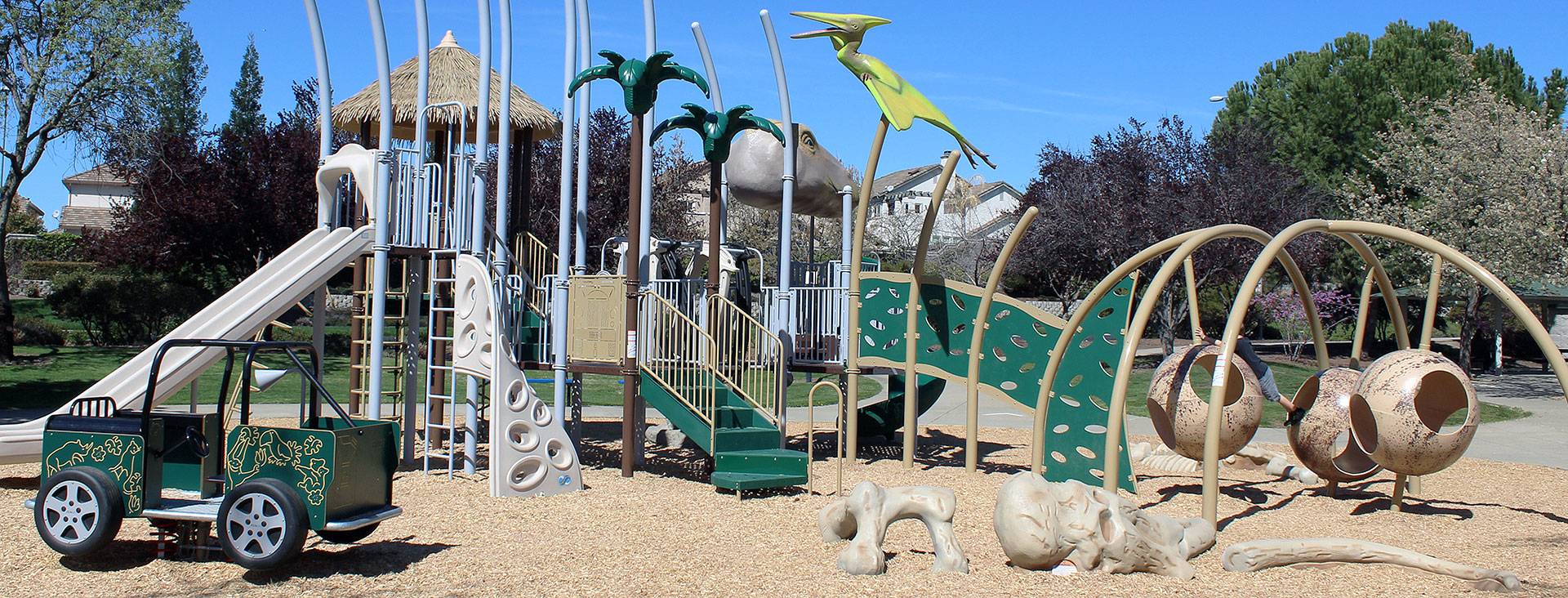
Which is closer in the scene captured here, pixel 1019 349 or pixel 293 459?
pixel 293 459

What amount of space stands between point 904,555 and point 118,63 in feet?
63.2

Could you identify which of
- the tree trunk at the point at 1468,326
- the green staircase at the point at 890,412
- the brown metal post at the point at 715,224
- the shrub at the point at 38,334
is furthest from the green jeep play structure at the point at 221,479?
the tree trunk at the point at 1468,326

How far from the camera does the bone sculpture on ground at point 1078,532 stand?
618 centimetres

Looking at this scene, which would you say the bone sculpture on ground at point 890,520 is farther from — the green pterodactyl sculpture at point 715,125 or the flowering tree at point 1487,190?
the flowering tree at point 1487,190

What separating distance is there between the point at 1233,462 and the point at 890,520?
252 inches

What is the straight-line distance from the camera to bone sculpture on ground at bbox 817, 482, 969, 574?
6281 millimetres

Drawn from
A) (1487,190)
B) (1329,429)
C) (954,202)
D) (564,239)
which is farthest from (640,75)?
(954,202)

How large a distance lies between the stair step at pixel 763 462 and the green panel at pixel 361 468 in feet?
11.1

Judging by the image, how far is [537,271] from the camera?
13.7 metres

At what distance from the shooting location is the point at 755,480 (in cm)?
895

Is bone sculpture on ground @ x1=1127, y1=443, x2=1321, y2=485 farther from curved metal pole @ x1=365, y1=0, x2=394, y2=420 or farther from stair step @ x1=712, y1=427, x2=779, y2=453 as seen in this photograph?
curved metal pole @ x1=365, y1=0, x2=394, y2=420

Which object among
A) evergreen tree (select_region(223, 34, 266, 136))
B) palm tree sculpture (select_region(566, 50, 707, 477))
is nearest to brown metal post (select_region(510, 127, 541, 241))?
palm tree sculpture (select_region(566, 50, 707, 477))

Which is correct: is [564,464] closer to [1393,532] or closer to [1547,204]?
[1393,532]

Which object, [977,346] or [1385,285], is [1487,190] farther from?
[977,346]
